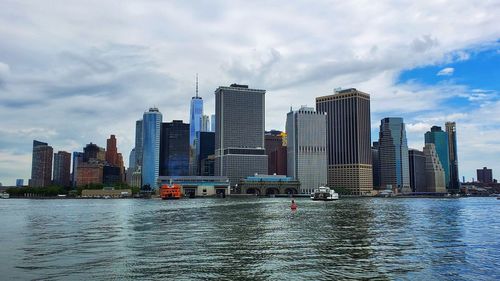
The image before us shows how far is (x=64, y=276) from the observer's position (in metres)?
38.5

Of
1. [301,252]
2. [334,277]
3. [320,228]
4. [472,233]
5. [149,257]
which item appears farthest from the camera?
[320,228]

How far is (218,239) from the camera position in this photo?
206 ft

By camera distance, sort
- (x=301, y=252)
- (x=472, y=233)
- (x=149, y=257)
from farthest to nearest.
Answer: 1. (x=472, y=233)
2. (x=301, y=252)
3. (x=149, y=257)

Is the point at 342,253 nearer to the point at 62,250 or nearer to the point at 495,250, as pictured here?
the point at 495,250

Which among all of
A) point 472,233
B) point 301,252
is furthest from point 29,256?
point 472,233

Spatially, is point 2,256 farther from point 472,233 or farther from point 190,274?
point 472,233

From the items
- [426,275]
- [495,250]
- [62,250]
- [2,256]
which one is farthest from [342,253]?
[2,256]

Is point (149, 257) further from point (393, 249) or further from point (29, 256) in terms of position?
point (393, 249)

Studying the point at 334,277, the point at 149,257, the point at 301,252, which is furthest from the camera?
the point at 301,252

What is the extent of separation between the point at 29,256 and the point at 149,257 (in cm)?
1320

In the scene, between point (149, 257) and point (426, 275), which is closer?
point (426, 275)

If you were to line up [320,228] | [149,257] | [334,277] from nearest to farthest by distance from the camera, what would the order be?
[334,277] → [149,257] → [320,228]

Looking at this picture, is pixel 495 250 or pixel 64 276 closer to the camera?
pixel 64 276

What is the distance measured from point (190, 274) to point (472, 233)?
53210 mm
